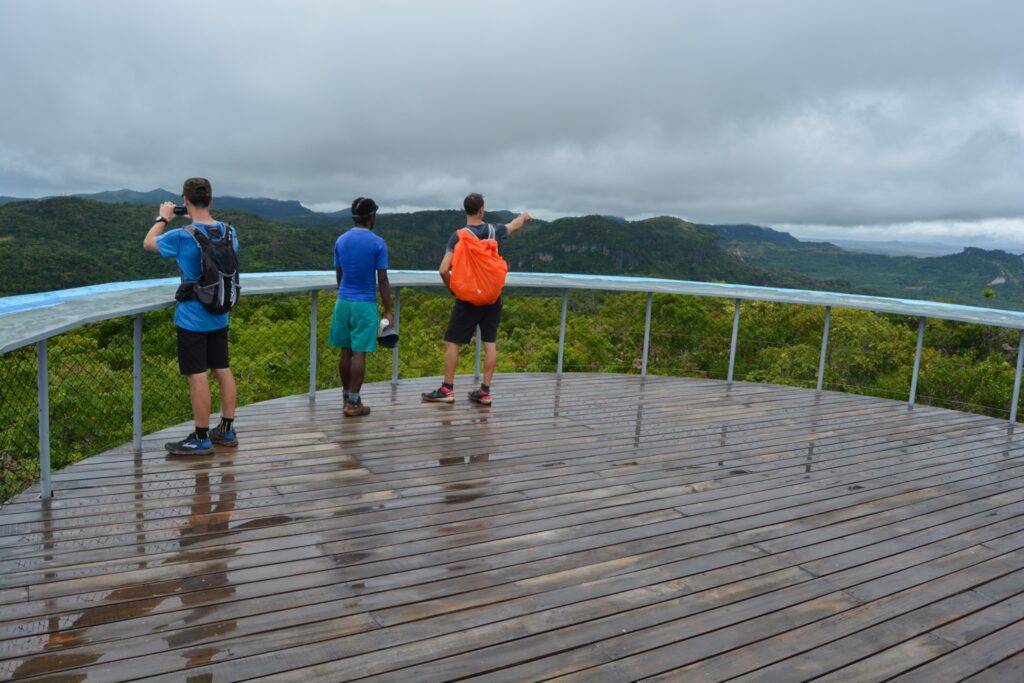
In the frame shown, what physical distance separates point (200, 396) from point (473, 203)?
6.55 ft

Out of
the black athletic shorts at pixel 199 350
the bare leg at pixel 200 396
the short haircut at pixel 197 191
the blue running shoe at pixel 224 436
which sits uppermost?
the short haircut at pixel 197 191

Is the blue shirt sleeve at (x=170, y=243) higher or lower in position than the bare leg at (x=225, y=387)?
higher

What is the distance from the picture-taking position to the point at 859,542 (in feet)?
9.89

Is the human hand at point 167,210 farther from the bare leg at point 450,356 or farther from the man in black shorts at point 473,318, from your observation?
the bare leg at point 450,356

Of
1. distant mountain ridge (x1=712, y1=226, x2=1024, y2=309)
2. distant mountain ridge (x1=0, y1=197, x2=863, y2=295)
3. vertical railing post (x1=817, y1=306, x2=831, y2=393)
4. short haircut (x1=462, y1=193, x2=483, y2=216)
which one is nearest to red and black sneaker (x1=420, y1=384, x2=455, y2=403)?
short haircut (x1=462, y1=193, x2=483, y2=216)

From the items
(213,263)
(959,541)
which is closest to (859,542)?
(959,541)

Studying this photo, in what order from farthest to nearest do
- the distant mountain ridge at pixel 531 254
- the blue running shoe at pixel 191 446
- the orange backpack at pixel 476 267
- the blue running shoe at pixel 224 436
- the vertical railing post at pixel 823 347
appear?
the distant mountain ridge at pixel 531 254 → the vertical railing post at pixel 823 347 → the orange backpack at pixel 476 267 → the blue running shoe at pixel 224 436 → the blue running shoe at pixel 191 446

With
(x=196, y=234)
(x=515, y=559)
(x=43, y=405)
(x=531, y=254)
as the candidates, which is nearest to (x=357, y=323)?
(x=196, y=234)

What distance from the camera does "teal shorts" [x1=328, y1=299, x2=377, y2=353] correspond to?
14.3ft

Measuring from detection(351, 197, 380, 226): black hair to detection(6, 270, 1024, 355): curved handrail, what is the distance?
47 centimetres

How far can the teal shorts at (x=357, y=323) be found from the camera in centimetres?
437

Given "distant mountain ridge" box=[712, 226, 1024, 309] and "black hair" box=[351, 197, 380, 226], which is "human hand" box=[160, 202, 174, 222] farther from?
"distant mountain ridge" box=[712, 226, 1024, 309]

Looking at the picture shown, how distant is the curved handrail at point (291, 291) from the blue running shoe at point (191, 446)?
74 cm

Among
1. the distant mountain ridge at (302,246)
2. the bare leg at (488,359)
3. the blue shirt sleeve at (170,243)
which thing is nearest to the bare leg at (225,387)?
the blue shirt sleeve at (170,243)
